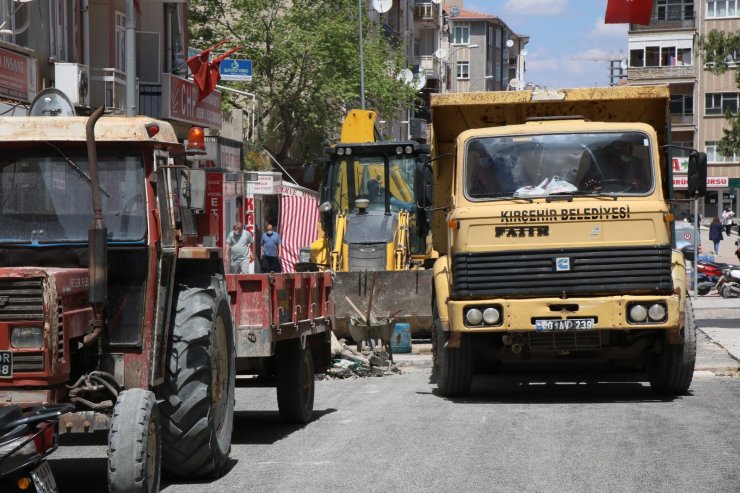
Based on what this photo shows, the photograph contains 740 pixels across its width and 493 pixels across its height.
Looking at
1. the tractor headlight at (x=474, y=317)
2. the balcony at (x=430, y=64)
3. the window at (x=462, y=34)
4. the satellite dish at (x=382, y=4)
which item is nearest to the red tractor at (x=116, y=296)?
the tractor headlight at (x=474, y=317)

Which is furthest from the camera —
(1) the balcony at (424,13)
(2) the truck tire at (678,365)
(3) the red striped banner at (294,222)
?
(1) the balcony at (424,13)

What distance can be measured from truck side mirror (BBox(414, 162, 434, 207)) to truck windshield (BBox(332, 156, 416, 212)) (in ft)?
26.2

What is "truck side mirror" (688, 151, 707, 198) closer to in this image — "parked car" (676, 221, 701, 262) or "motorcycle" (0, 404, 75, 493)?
"motorcycle" (0, 404, 75, 493)

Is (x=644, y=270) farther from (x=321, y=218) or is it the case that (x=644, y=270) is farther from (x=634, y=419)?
(x=321, y=218)

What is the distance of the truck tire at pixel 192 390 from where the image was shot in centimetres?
887

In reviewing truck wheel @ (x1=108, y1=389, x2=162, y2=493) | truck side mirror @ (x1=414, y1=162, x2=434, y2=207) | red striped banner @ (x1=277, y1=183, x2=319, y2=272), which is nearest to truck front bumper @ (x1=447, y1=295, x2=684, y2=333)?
truck side mirror @ (x1=414, y1=162, x2=434, y2=207)

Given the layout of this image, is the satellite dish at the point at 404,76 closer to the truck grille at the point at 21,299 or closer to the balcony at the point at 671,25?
the balcony at the point at 671,25

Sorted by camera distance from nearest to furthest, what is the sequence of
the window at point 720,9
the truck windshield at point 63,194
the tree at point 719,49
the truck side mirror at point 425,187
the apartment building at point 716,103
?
1. the truck windshield at point 63,194
2. the truck side mirror at point 425,187
3. the tree at point 719,49
4. the apartment building at point 716,103
5. the window at point 720,9

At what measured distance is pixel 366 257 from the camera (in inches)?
894

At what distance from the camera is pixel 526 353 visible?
1468 centimetres

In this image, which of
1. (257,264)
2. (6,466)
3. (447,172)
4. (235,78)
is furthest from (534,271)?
(257,264)

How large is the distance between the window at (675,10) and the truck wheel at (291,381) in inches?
3228

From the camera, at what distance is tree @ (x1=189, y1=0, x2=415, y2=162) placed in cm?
5062

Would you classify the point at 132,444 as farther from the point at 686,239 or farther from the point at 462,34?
the point at 462,34
